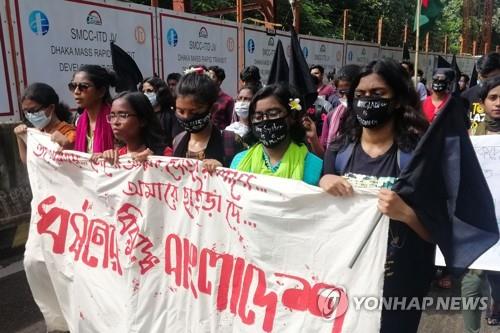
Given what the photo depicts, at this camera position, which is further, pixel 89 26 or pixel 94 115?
pixel 89 26

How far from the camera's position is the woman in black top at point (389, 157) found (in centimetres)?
193

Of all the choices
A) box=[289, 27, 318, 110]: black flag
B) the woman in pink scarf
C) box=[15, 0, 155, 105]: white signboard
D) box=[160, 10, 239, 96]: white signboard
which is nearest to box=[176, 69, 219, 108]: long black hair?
the woman in pink scarf

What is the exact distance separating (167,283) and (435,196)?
1407mm

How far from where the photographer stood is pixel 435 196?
176 centimetres

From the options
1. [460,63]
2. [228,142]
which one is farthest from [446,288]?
[460,63]

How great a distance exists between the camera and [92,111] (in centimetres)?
318

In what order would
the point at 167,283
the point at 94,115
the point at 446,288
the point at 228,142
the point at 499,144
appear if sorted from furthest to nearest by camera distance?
the point at 446,288
the point at 94,115
the point at 228,142
the point at 499,144
the point at 167,283

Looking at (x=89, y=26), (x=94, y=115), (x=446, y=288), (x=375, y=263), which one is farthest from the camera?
(x=89, y=26)

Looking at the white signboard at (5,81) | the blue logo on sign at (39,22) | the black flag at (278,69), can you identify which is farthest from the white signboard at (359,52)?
the black flag at (278,69)

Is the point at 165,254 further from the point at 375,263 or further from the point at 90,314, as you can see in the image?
the point at 375,263

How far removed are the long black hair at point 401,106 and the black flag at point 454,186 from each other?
0.25 meters

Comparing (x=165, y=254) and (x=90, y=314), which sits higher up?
(x=165, y=254)

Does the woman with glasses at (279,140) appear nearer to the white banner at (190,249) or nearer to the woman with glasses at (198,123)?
the white banner at (190,249)

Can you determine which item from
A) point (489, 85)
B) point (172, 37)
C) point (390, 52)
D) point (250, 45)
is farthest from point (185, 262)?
point (390, 52)
